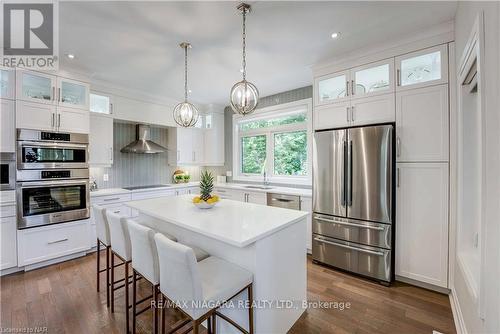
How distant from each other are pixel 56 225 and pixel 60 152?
1011 mm

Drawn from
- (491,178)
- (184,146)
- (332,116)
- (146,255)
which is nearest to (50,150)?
(184,146)

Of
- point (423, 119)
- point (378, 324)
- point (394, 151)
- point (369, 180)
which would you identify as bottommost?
point (378, 324)

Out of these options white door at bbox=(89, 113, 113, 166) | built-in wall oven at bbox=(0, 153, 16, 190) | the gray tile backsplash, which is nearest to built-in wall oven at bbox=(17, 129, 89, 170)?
built-in wall oven at bbox=(0, 153, 16, 190)

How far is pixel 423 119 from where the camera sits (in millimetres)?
2396

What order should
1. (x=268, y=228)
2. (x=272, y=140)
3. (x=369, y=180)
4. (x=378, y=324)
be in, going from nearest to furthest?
(x=268, y=228) → (x=378, y=324) → (x=369, y=180) → (x=272, y=140)

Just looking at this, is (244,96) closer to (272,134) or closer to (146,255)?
(146,255)

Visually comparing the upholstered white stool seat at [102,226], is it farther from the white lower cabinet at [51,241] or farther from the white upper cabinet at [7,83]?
the white upper cabinet at [7,83]

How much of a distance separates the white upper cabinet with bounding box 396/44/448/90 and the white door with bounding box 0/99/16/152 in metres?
4.67

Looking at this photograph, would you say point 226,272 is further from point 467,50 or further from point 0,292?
point 0,292

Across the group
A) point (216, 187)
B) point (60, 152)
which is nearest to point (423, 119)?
point (216, 187)

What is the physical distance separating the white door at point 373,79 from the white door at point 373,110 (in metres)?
0.07

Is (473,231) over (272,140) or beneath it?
beneath

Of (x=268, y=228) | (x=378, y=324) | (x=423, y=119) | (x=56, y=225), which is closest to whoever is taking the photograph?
(x=268, y=228)

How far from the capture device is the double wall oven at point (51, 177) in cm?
279
